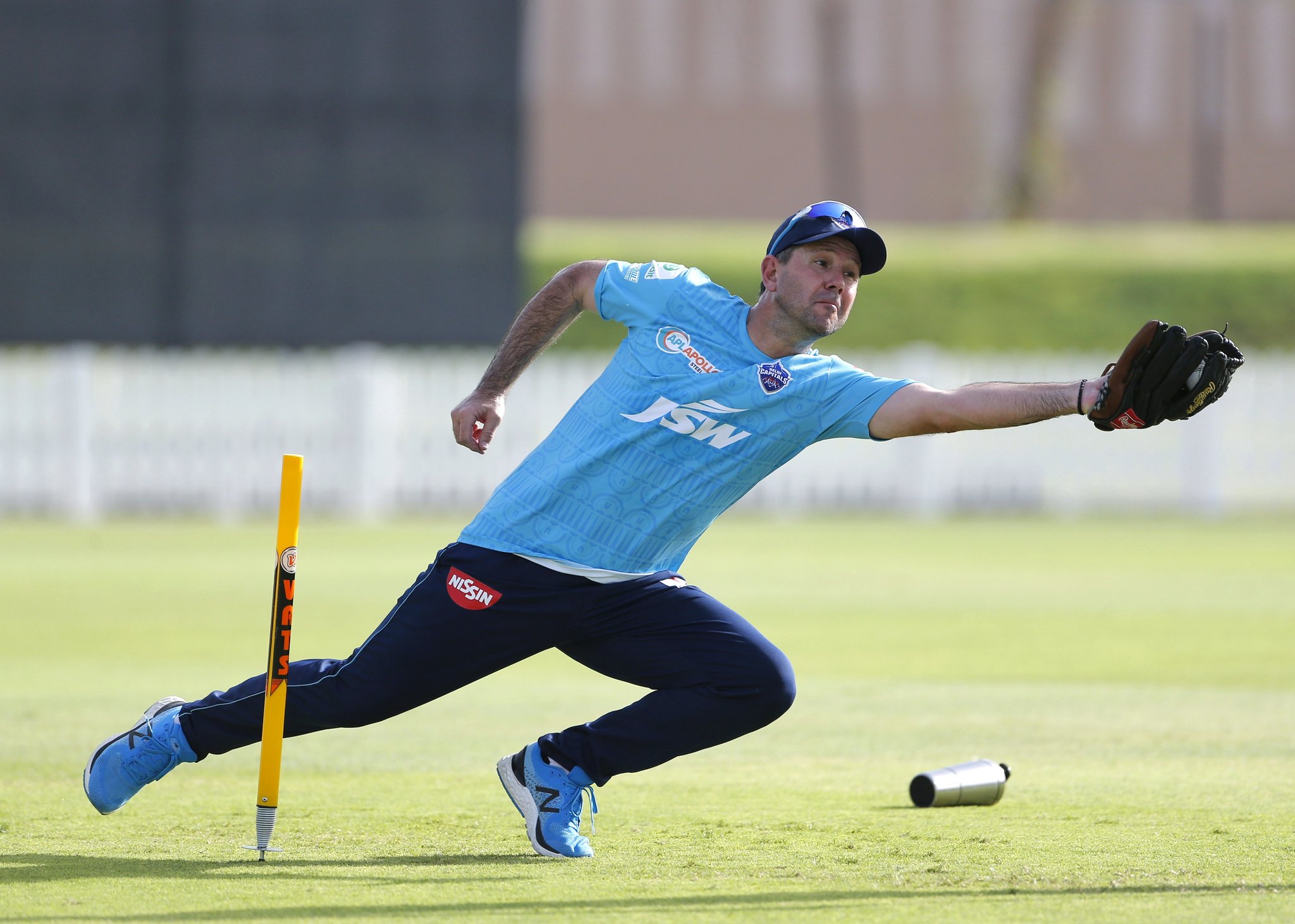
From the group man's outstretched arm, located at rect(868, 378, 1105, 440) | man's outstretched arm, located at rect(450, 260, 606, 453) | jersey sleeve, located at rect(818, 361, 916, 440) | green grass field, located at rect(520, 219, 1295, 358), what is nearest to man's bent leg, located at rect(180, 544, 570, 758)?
man's outstretched arm, located at rect(450, 260, 606, 453)

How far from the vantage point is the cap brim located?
5.36 metres

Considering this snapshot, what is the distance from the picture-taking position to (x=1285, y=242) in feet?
130

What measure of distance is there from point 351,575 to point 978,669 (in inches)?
235

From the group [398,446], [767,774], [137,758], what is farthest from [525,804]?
[398,446]

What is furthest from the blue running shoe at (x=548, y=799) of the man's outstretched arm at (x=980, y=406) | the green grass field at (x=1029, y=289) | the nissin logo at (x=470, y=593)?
the green grass field at (x=1029, y=289)

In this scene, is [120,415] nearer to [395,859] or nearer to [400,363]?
[400,363]

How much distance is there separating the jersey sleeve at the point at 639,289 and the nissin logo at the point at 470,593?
87 centimetres

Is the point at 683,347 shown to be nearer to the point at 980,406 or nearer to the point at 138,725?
the point at 980,406

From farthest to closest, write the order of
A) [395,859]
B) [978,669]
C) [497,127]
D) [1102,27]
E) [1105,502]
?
[1102,27] < [1105,502] < [497,127] < [978,669] < [395,859]

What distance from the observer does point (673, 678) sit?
558 centimetres

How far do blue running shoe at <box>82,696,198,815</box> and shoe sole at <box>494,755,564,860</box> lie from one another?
873 mm

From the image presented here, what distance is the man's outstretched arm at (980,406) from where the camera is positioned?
4.90m

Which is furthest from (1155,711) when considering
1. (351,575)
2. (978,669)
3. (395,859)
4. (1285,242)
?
(1285,242)

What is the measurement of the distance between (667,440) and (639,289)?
51 centimetres
